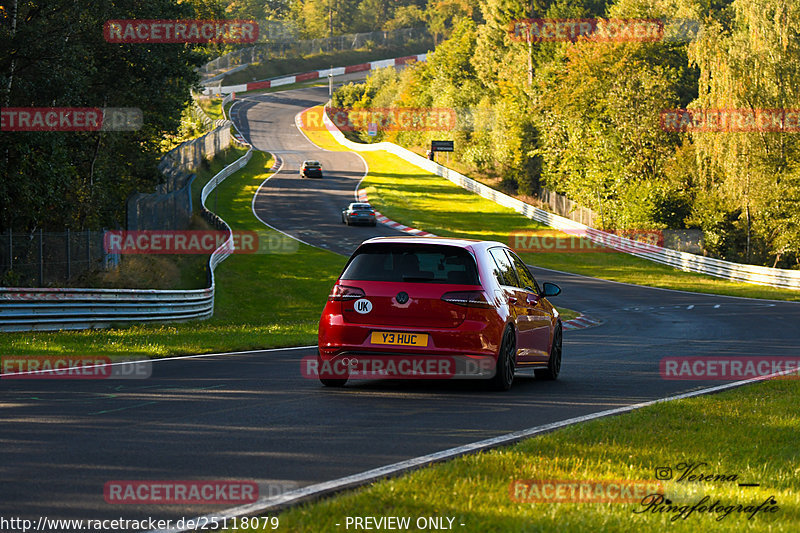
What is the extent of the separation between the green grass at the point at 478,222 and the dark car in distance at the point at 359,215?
127 inches

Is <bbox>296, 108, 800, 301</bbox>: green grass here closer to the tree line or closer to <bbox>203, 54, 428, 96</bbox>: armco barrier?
the tree line

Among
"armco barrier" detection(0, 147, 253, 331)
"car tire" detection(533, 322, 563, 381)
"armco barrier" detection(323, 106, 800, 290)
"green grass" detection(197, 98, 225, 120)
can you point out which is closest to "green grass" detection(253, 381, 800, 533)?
"car tire" detection(533, 322, 563, 381)

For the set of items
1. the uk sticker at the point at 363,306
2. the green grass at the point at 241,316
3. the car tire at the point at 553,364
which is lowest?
the green grass at the point at 241,316

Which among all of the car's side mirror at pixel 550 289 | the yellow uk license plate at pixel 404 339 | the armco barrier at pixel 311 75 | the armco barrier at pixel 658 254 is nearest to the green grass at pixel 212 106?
the armco barrier at pixel 311 75

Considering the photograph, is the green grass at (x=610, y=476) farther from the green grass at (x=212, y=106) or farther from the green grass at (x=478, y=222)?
the green grass at (x=212, y=106)

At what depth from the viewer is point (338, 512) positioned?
5.12 m

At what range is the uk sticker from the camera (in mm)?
10484

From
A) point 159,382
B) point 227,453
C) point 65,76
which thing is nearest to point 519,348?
point 159,382

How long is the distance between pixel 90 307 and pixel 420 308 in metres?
12.3

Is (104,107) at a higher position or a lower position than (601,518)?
higher

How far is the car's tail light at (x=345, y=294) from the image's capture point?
34.7ft

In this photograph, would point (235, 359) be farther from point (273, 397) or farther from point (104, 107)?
point (104, 107)

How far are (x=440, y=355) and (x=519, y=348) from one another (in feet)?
5.20

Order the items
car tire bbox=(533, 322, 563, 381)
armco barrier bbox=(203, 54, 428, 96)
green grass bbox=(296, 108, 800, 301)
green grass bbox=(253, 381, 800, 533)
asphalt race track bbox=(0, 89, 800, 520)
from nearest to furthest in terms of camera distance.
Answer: green grass bbox=(253, 381, 800, 533) < asphalt race track bbox=(0, 89, 800, 520) < car tire bbox=(533, 322, 563, 381) < green grass bbox=(296, 108, 800, 301) < armco barrier bbox=(203, 54, 428, 96)
